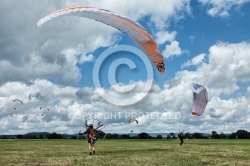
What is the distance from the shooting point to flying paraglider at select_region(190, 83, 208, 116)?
106 ft

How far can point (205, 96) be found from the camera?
111 feet

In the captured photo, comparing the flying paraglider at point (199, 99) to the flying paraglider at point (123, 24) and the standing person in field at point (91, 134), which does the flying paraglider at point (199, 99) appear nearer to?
the standing person in field at point (91, 134)

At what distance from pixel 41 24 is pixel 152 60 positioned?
769 centimetres

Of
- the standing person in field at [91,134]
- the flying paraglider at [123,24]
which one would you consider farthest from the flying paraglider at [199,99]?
the flying paraglider at [123,24]

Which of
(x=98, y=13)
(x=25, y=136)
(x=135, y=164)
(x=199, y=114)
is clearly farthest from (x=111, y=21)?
(x=25, y=136)

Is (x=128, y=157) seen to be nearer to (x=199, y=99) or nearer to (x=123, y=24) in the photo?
(x=123, y=24)

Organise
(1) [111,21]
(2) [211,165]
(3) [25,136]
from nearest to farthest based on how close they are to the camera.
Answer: (2) [211,165], (1) [111,21], (3) [25,136]

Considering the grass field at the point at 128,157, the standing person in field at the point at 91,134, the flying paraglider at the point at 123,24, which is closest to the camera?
the flying paraglider at the point at 123,24

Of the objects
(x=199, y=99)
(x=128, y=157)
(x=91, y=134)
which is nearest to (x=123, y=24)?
(x=128, y=157)

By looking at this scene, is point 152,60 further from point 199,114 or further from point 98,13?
point 199,114

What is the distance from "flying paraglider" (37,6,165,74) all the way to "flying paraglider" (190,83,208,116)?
9.76 meters

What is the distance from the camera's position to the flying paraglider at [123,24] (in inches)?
760

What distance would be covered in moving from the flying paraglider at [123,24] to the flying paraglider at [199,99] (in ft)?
32.0

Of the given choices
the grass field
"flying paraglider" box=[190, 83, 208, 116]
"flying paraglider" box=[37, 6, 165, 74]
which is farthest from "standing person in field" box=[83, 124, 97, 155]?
"flying paraglider" box=[190, 83, 208, 116]
